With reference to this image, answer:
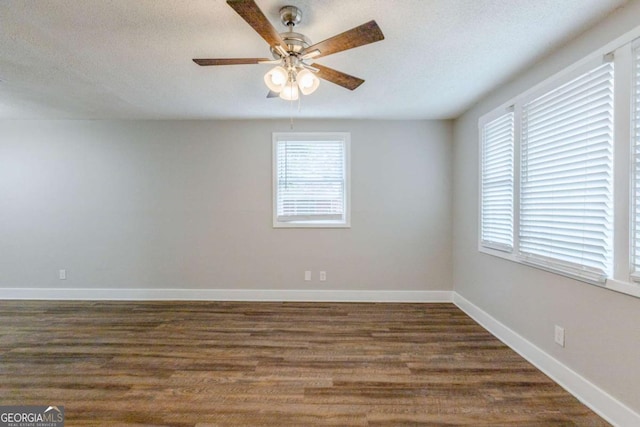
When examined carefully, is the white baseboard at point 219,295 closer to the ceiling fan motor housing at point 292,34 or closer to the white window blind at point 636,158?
the white window blind at point 636,158

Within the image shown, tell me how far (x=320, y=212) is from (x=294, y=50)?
2544 millimetres

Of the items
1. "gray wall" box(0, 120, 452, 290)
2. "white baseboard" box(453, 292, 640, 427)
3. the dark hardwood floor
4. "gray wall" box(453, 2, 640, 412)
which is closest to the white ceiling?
"gray wall" box(453, 2, 640, 412)

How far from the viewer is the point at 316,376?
2328 millimetres

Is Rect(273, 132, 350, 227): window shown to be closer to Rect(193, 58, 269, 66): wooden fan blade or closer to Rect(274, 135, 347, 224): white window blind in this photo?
Rect(274, 135, 347, 224): white window blind

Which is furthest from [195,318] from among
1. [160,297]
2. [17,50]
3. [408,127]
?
[408,127]

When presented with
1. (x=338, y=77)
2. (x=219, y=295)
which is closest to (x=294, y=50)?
(x=338, y=77)

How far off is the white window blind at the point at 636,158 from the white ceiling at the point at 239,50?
16.5 inches

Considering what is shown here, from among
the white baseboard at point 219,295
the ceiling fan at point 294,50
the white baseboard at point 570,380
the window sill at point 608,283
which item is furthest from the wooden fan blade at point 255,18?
the white baseboard at point 219,295

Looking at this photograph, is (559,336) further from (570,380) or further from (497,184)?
(497,184)

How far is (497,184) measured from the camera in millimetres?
3041

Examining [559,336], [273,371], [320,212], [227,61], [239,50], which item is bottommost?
[273,371]

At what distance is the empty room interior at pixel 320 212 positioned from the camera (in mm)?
1858

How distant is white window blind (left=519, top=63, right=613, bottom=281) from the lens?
1.86 m

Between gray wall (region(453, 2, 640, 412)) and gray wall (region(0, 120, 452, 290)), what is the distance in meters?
0.65
